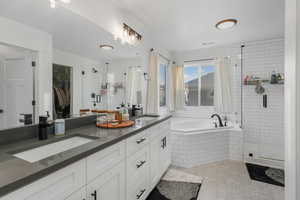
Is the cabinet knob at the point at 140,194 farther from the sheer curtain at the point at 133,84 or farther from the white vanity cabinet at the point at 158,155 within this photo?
the sheer curtain at the point at 133,84

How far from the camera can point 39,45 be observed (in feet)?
3.92

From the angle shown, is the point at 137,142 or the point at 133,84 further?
the point at 133,84

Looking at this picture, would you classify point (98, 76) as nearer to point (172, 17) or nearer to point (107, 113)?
point (107, 113)

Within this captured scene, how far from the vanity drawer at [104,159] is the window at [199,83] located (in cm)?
321

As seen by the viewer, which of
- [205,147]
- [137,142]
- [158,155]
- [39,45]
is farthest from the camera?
[205,147]

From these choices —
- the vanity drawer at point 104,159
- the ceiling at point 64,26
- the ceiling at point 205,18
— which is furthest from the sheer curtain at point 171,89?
the vanity drawer at point 104,159

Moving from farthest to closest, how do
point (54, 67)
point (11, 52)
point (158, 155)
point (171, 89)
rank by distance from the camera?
1. point (171, 89)
2. point (158, 155)
3. point (54, 67)
4. point (11, 52)

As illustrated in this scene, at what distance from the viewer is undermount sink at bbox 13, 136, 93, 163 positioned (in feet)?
3.08

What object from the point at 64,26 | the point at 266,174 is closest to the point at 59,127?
the point at 64,26

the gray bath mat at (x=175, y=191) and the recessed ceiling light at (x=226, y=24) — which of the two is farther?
the recessed ceiling light at (x=226, y=24)

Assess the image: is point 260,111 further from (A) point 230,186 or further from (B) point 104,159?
(B) point 104,159

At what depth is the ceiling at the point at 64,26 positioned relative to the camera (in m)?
1.06

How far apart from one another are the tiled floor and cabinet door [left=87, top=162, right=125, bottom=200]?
1.21m

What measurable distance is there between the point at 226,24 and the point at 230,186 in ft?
8.20
